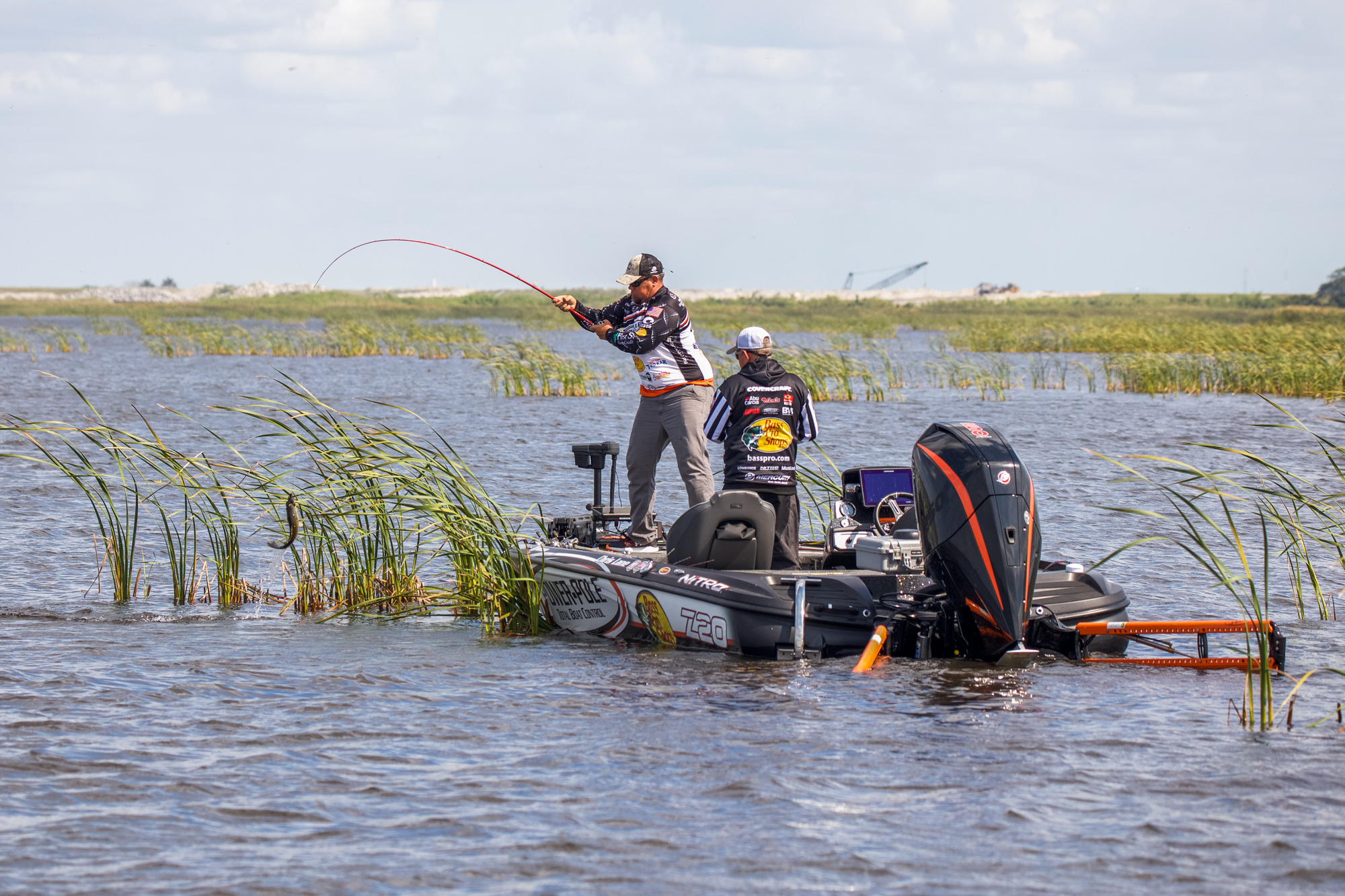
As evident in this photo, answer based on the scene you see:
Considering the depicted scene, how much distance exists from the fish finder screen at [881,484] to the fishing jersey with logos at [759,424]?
0.77 metres

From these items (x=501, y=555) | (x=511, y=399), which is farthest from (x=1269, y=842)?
(x=511, y=399)

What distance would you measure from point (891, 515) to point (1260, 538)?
4.86m

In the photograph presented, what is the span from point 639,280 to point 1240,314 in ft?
246

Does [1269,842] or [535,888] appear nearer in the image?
[535,888]

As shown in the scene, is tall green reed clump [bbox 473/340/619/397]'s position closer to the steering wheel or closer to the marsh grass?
the steering wheel

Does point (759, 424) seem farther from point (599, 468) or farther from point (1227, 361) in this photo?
point (1227, 361)

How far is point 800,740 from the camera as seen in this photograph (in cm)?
595

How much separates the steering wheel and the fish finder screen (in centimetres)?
5

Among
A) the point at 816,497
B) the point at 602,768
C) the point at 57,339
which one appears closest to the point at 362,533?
the point at 602,768

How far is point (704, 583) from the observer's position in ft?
24.6

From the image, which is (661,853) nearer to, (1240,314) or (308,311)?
(1240,314)

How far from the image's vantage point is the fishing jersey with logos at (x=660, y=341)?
28.3 ft

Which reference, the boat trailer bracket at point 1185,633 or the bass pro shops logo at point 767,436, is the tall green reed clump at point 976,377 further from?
the boat trailer bracket at point 1185,633

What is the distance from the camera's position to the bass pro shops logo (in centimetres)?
802
